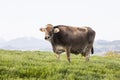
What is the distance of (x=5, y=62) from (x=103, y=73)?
→ 4.94 metres

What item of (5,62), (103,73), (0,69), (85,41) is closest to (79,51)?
(85,41)

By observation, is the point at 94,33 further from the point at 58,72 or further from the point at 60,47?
the point at 58,72

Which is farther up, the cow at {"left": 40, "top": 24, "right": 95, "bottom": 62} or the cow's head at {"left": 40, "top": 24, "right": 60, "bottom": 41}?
the cow's head at {"left": 40, "top": 24, "right": 60, "bottom": 41}

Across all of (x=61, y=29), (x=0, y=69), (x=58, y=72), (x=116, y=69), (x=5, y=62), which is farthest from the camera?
(x=61, y=29)

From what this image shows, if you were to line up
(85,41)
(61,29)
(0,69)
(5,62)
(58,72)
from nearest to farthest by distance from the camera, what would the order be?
(0,69), (58,72), (5,62), (61,29), (85,41)

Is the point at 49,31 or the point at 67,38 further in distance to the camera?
the point at 67,38

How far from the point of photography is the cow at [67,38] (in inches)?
751

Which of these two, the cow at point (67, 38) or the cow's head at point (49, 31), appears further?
the cow at point (67, 38)

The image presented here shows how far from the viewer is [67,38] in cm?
1941

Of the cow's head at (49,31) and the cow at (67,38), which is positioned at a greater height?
the cow's head at (49,31)

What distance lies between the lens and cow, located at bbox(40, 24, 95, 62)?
62.6ft

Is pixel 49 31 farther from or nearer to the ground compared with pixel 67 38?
farther from the ground

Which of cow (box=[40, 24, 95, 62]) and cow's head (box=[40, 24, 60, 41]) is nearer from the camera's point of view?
cow's head (box=[40, 24, 60, 41])

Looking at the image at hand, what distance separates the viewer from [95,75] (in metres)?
15.1
